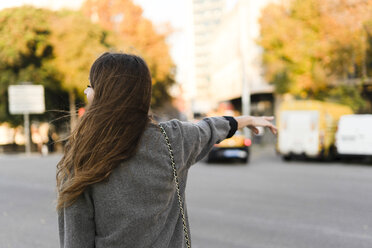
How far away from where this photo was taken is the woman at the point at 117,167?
1432 millimetres

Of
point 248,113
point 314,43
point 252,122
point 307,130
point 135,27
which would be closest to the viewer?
point 252,122

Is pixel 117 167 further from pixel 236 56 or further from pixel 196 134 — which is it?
pixel 236 56

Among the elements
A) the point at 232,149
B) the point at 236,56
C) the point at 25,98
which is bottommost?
the point at 232,149

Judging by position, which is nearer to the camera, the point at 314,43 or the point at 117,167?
the point at 117,167

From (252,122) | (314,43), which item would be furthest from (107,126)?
(314,43)

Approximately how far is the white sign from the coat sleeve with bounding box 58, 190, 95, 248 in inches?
867

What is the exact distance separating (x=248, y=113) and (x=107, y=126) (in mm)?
23793

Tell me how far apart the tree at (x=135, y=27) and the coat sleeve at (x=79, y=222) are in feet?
89.4

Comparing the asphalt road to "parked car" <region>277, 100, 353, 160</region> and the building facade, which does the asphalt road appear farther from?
the building facade

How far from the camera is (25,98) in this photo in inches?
856

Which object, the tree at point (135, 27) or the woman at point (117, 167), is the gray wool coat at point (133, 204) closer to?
the woman at point (117, 167)

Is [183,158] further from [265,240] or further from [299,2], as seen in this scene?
[299,2]

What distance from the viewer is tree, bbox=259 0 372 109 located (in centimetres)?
1838

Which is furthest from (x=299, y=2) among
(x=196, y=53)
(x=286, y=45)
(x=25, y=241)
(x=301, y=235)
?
(x=196, y=53)
